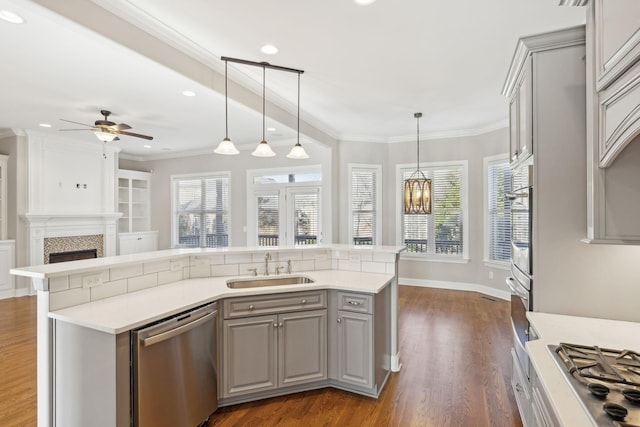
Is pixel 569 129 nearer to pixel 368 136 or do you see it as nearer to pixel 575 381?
pixel 575 381

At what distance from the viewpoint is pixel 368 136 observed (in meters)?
6.40

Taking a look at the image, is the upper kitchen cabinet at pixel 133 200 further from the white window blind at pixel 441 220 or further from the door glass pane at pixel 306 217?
the white window blind at pixel 441 220

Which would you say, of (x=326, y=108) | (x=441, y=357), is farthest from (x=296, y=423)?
(x=326, y=108)

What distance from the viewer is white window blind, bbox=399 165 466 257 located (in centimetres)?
607

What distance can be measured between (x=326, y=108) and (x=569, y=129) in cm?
339

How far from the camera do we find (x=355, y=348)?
259 cm

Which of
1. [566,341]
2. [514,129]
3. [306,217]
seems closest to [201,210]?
[306,217]

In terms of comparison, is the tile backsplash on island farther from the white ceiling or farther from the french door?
the french door

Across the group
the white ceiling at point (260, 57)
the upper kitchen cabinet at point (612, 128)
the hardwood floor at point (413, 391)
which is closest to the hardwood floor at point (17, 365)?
the hardwood floor at point (413, 391)

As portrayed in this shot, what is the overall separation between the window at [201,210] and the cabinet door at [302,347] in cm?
514

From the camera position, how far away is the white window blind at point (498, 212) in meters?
5.36

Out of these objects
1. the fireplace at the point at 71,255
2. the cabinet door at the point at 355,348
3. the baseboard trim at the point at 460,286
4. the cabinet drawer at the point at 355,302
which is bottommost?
the baseboard trim at the point at 460,286

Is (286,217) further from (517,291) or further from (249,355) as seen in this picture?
(517,291)

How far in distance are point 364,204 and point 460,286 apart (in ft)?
7.70
